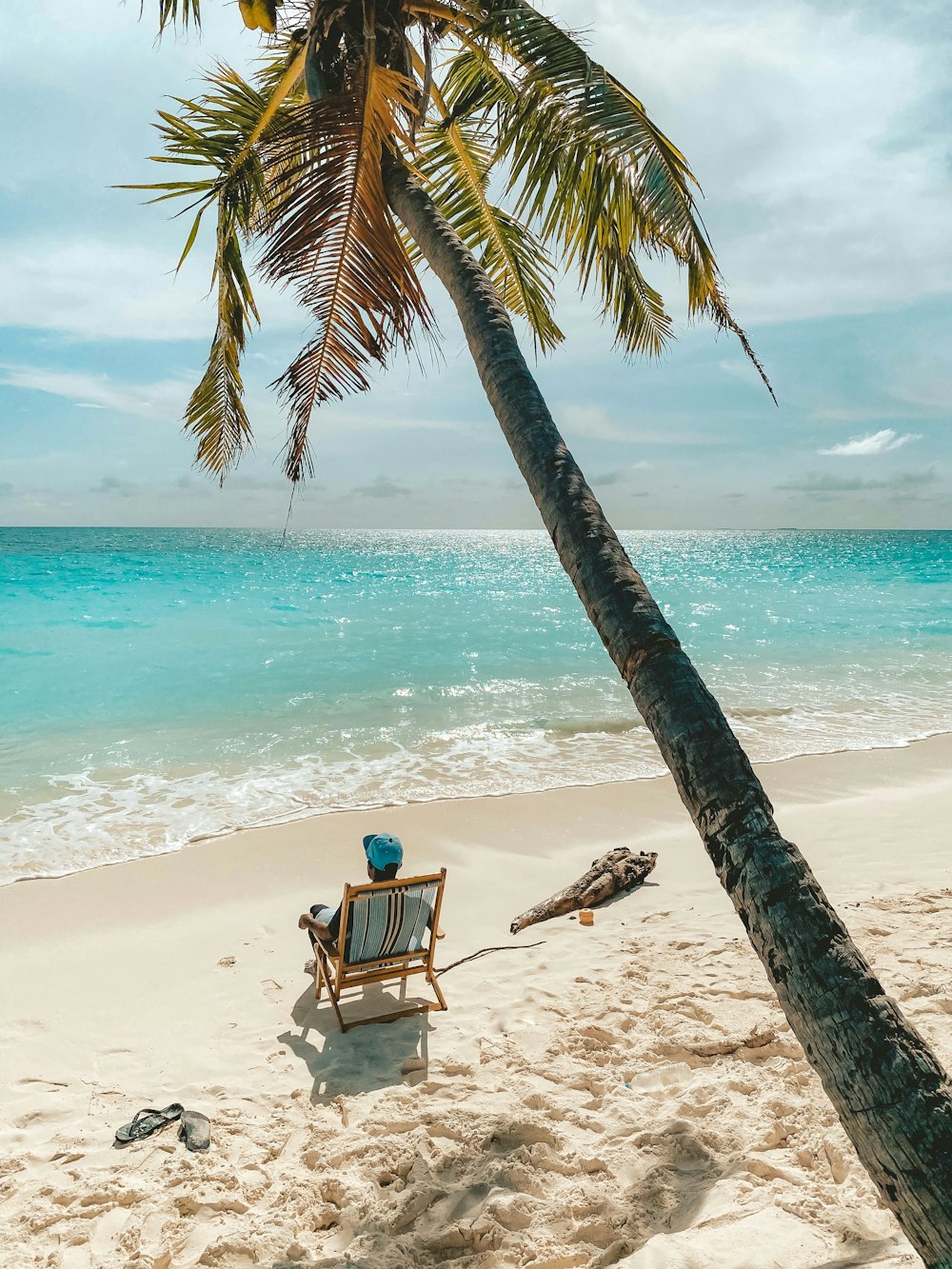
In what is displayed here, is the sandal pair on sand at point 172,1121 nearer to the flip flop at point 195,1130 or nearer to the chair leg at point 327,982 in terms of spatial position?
the flip flop at point 195,1130

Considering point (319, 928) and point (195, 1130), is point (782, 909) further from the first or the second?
point (319, 928)

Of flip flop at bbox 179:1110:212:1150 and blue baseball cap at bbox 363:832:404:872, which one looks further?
blue baseball cap at bbox 363:832:404:872

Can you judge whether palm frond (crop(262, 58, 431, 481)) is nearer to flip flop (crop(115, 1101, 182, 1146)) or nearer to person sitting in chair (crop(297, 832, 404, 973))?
person sitting in chair (crop(297, 832, 404, 973))

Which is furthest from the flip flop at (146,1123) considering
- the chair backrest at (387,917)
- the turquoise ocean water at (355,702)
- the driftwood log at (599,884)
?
the turquoise ocean water at (355,702)

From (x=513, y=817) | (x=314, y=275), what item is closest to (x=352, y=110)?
(x=314, y=275)

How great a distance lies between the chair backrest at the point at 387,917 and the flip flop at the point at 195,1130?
111 centimetres

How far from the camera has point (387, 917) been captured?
4.43 m

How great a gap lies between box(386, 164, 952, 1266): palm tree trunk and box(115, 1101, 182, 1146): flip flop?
2973 mm

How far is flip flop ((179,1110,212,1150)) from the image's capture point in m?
3.25

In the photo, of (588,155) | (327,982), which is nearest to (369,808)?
(327,982)

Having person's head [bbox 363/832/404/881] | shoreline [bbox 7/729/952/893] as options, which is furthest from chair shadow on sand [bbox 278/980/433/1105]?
shoreline [bbox 7/729/952/893]

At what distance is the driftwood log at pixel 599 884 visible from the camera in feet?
18.6

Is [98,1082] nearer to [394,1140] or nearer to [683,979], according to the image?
[394,1140]

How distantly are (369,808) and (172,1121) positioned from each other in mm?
4816
